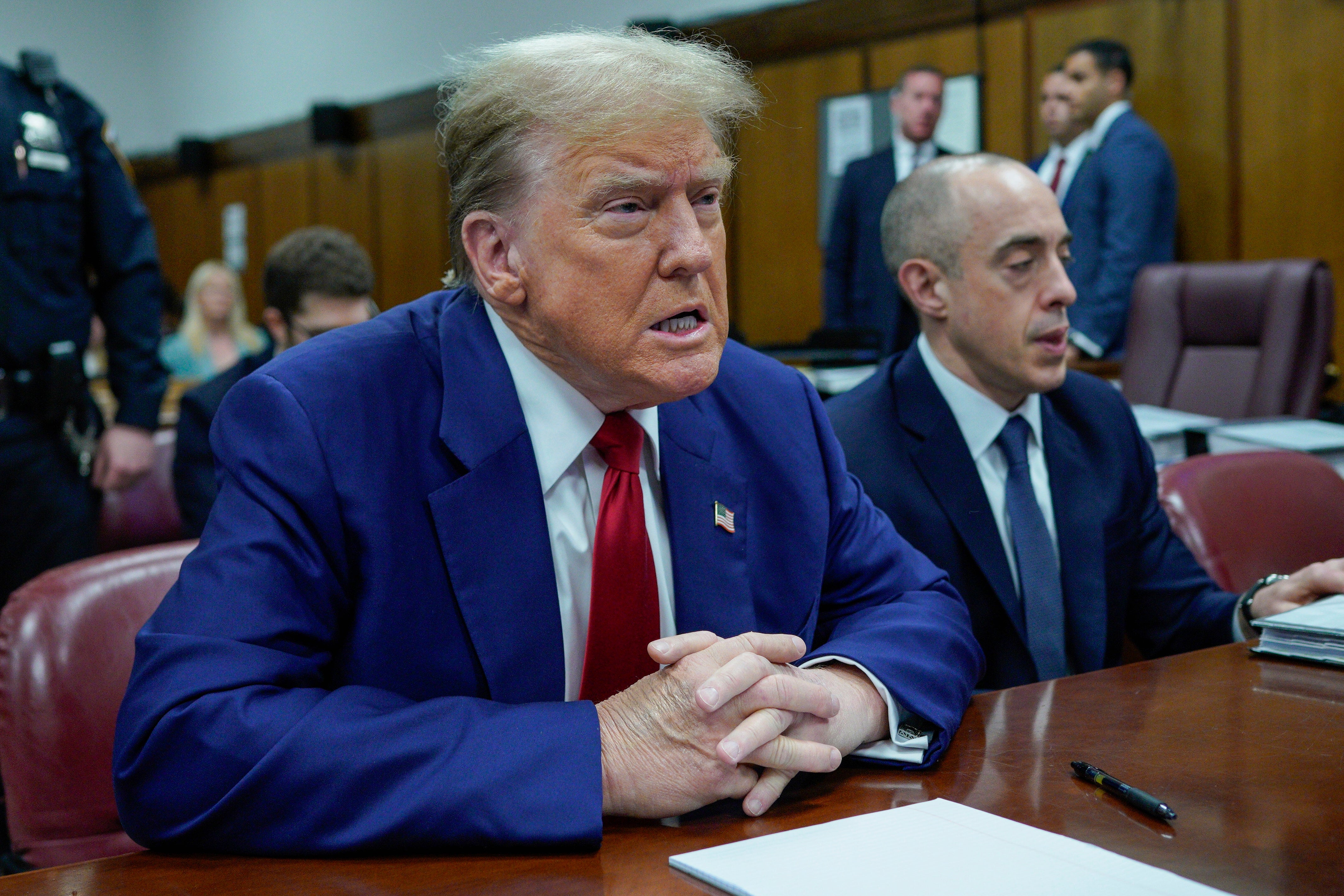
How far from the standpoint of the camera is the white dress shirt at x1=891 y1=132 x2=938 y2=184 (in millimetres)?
5438

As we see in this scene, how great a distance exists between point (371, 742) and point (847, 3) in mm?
6303

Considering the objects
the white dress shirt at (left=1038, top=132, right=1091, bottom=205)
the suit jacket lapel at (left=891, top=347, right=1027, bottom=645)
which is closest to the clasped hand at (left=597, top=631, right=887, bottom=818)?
the suit jacket lapel at (left=891, top=347, right=1027, bottom=645)

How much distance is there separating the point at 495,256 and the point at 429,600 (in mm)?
369

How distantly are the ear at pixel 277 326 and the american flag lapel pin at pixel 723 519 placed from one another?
1.94m

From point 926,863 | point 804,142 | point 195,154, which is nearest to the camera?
point 926,863

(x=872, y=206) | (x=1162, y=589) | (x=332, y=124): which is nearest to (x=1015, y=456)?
(x=1162, y=589)

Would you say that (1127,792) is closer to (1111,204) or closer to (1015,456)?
(1015,456)

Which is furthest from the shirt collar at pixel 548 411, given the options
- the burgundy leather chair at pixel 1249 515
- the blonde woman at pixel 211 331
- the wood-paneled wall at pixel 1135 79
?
the blonde woman at pixel 211 331

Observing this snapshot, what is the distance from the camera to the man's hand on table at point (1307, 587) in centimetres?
156

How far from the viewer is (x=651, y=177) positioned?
121cm

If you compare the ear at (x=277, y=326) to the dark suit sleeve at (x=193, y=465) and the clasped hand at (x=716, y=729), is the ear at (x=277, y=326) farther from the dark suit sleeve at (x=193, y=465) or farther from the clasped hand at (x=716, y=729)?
the clasped hand at (x=716, y=729)

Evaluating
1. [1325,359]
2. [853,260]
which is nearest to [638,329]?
[1325,359]

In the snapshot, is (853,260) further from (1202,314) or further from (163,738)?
(163,738)

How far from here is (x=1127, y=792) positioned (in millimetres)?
954
